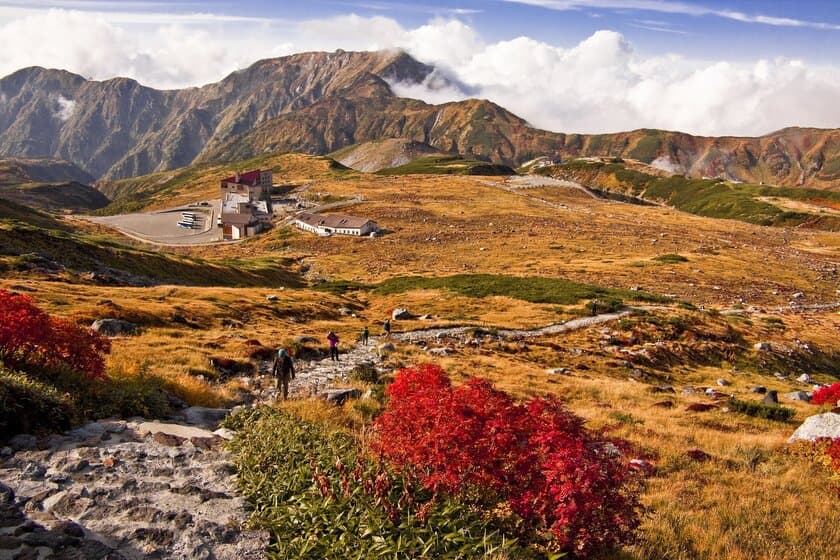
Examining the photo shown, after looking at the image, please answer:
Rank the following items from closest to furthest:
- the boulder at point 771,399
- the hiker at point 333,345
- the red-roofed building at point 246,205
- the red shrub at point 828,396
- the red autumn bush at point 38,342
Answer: the red autumn bush at point 38,342, the red shrub at point 828,396, the boulder at point 771,399, the hiker at point 333,345, the red-roofed building at point 246,205

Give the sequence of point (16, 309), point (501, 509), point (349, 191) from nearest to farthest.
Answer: point (501, 509), point (16, 309), point (349, 191)

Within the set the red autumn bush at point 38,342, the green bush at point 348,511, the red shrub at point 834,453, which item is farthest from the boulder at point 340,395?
the red shrub at point 834,453

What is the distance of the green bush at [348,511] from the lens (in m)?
7.34

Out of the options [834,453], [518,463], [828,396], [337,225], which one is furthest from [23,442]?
[337,225]

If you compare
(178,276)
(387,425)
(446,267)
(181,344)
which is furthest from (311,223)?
(387,425)

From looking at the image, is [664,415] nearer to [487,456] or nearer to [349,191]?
[487,456]

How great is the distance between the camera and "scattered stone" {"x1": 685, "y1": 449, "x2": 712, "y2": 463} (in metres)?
16.0

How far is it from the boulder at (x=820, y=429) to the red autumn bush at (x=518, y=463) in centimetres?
1360

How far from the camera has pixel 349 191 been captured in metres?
186

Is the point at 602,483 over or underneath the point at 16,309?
underneath

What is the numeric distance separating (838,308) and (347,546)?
77.9 meters

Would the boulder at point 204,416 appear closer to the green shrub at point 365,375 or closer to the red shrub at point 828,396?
the green shrub at point 365,375

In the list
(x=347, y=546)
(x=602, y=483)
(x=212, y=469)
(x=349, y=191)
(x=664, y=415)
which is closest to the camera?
(x=347, y=546)

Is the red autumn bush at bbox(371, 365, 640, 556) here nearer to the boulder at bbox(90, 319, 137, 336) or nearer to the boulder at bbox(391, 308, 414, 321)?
the boulder at bbox(90, 319, 137, 336)
